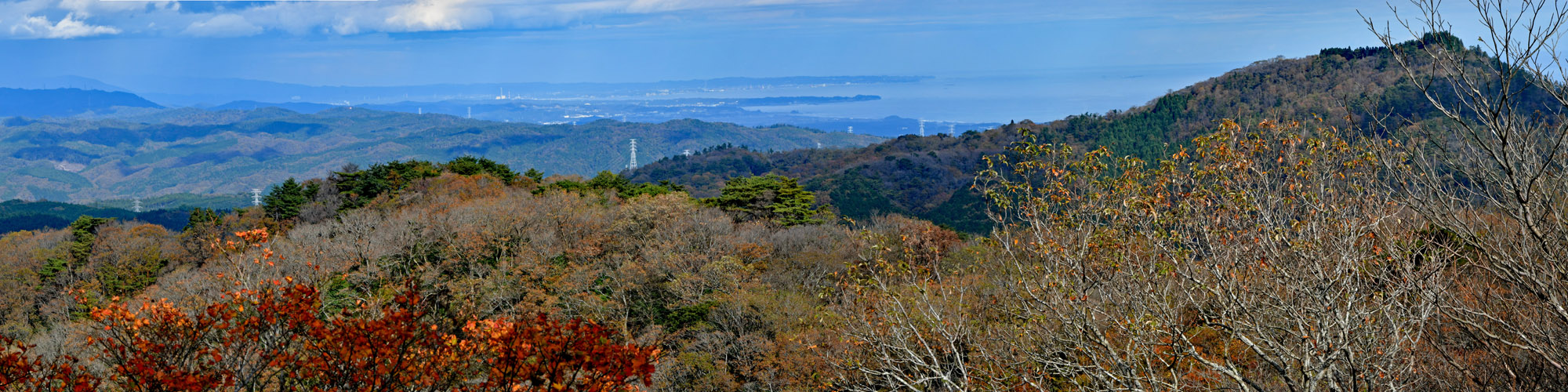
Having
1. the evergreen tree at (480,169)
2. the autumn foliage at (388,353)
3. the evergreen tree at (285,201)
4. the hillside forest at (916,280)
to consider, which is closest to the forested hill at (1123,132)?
the evergreen tree at (480,169)

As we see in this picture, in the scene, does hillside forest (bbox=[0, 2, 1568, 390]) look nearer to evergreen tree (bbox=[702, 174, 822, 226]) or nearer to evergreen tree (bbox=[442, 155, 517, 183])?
evergreen tree (bbox=[702, 174, 822, 226])

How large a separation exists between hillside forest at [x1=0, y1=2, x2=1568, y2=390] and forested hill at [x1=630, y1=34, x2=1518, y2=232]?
42185 mm

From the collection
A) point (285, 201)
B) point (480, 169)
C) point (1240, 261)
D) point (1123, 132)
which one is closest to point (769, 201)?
point (480, 169)

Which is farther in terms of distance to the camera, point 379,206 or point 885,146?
point 885,146

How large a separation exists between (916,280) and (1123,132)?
296 ft

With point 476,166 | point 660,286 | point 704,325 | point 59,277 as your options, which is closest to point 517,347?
point 704,325

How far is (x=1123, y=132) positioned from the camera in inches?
3602

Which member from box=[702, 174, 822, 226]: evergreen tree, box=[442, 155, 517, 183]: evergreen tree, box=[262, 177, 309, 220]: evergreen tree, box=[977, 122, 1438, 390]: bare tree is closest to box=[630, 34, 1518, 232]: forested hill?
box=[442, 155, 517, 183]: evergreen tree

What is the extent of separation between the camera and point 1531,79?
4965mm

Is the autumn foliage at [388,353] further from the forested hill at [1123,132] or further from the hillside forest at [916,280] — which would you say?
the forested hill at [1123,132]

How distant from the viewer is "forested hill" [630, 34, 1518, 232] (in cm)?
7894

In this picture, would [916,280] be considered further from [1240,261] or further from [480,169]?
[480,169]

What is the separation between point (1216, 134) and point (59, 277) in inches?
1706

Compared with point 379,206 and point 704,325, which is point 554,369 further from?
point 379,206
